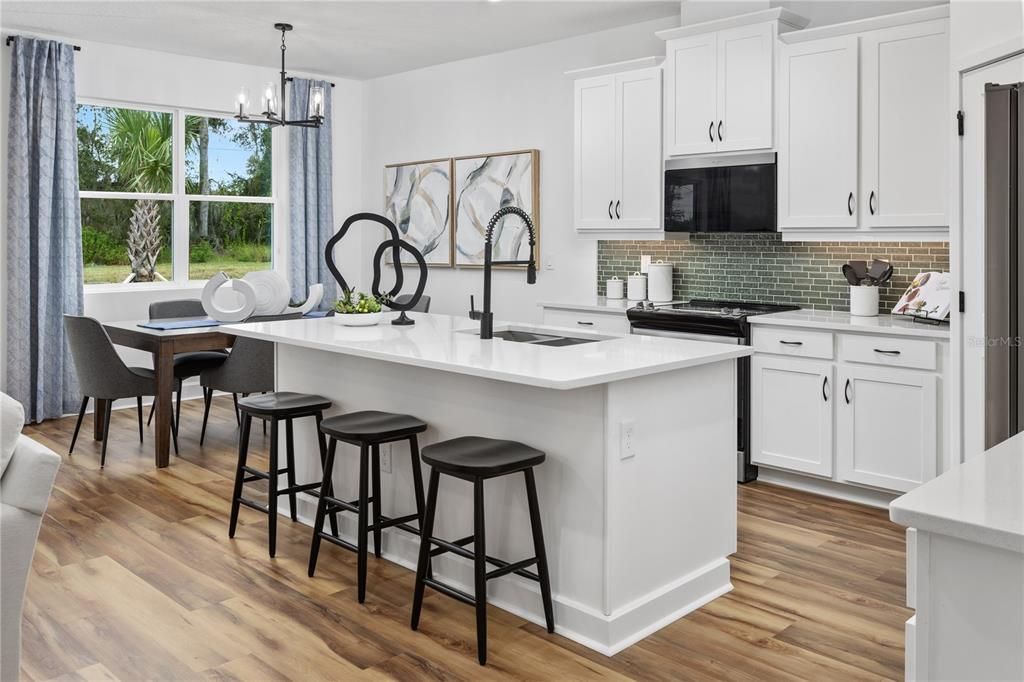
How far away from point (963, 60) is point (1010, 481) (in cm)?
244

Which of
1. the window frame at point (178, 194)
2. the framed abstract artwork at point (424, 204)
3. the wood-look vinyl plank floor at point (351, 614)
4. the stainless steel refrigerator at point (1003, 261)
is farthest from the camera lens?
the framed abstract artwork at point (424, 204)

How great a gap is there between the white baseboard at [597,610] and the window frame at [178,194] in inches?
172

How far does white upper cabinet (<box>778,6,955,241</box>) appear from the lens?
4070 millimetres

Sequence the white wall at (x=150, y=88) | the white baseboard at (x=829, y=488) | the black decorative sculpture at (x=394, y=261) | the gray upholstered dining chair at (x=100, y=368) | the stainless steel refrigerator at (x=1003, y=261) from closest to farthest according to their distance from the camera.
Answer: the stainless steel refrigerator at (x=1003, y=261)
the black decorative sculpture at (x=394, y=261)
the white baseboard at (x=829, y=488)
the gray upholstered dining chair at (x=100, y=368)
the white wall at (x=150, y=88)

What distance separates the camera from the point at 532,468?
2.91 m

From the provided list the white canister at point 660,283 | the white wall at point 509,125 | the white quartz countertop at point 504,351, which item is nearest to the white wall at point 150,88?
the white wall at point 509,125

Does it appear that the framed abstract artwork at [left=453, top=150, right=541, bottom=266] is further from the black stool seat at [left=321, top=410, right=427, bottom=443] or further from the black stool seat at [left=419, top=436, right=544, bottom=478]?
the black stool seat at [left=419, top=436, right=544, bottom=478]

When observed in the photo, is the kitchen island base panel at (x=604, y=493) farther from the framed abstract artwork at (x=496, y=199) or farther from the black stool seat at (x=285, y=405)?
the framed abstract artwork at (x=496, y=199)

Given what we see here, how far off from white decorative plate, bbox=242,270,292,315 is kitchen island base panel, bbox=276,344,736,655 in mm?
2303

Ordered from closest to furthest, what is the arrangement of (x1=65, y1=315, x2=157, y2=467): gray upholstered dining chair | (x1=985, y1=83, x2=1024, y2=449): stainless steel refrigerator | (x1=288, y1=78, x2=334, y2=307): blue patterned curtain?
(x1=985, y1=83, x2=1024, y2=449): stainless steel refrigerator < (x1=65, y1=315, x2=157, y2=467): gray upholstered dining chair < (x1=288, y1=78, x2=334, y2=307): blue patterned curtain

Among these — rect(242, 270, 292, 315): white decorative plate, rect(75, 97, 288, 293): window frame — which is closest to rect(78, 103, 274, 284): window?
rect(75, 97, 288, 293): window frame

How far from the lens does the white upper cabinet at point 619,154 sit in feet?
17.0

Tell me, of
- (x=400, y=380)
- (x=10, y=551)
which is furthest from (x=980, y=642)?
(x=400, y=380)

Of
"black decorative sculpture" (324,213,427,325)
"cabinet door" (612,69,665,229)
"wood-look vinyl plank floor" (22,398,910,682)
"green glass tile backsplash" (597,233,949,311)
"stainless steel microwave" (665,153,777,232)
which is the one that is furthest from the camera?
"cabinet door" (612,69,665,229)
